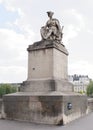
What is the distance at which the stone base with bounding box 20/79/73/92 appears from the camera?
12.1 m

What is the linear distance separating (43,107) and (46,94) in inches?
24.5

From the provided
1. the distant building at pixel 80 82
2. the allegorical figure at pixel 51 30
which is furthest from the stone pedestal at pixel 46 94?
the distant building at pixel 80 82

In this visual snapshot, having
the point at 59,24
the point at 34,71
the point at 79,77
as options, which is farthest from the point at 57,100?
the point at 79,77

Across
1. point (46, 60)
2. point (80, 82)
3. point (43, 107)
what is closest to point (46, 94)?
point (43, 107)

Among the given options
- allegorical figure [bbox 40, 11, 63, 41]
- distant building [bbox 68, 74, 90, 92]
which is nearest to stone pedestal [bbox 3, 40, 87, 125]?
allegorical figure [bbox 40, 11, 63, 41]

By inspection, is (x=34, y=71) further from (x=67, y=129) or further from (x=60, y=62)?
(x=67, y=129)

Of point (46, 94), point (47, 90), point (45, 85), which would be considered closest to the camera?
point (46, 94)

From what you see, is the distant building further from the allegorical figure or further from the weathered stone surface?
the weathered stone surface

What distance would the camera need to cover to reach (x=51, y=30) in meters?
13.5

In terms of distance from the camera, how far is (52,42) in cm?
1278

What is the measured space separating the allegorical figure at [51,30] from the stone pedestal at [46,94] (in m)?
0.46

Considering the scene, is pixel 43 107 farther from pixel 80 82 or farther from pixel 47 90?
pixel 80 82

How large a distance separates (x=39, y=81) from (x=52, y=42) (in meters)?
2.14

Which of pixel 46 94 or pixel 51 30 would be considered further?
pixel 51 30
